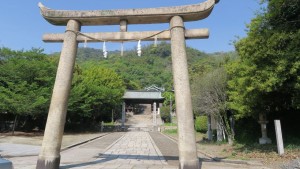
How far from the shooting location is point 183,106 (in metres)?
7.42

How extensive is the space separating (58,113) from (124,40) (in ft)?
10.1

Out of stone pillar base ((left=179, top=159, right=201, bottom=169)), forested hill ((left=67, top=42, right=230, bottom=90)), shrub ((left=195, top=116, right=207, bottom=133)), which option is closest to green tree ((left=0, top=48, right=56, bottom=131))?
shrub ((left=195, top=116, right=207, bottom=133))

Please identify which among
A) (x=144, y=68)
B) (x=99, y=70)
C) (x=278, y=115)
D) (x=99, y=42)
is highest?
(x=144, y=68)

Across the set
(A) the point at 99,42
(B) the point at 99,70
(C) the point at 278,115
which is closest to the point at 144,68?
(B) the point at 99,70

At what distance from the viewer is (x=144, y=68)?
116 m

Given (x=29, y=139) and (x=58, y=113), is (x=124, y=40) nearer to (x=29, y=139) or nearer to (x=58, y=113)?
(x=58, y=113)

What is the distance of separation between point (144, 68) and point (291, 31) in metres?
105

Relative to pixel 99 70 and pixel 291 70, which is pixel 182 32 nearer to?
pixel 291 70

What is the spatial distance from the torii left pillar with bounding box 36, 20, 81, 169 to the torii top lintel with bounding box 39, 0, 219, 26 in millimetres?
857

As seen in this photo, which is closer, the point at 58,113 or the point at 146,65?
the point at 58,113

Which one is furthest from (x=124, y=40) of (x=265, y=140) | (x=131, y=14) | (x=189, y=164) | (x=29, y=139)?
(x=29, y=139)

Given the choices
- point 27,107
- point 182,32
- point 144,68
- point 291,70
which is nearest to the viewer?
point 182,32

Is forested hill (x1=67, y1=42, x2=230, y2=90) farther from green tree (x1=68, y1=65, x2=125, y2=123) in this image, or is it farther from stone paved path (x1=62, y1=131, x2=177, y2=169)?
stone paved path (x1=62, y1=131, x2=177, y2=169)

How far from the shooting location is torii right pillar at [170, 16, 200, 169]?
7.17 meters
